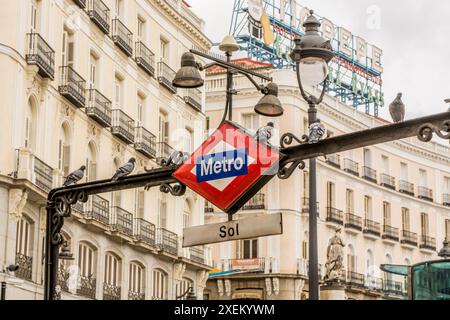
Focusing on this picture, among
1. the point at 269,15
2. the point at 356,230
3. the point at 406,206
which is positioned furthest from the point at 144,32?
the point at 406,206

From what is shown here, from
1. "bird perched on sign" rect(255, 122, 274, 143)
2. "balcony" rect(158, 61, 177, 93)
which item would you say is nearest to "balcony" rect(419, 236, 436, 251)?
"balcony" rect(158, 61, 177, 93)

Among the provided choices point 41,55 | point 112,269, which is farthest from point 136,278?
point 41,55

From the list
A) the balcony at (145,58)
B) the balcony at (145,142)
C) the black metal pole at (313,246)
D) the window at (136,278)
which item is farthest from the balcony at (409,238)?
the black metal pole at (313,246)

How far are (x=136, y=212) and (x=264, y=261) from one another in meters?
15.6

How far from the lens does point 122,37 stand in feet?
128

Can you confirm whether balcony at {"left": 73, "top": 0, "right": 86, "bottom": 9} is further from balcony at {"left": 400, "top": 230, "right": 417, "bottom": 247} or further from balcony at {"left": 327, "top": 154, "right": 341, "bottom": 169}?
balcony at {"left": 400, "top": 230, "right": 417, "bottom": 247}

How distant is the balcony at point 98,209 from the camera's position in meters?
35.1

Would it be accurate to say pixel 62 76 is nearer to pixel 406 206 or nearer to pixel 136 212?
pixel 136 212

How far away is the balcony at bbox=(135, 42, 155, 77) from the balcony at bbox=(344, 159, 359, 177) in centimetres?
2107

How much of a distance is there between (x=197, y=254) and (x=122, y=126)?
A: 8.71 m

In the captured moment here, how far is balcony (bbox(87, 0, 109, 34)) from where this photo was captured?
3603cm

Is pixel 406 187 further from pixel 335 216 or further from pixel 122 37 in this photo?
pixel 122 37

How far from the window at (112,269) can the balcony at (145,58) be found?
7508 millimetres

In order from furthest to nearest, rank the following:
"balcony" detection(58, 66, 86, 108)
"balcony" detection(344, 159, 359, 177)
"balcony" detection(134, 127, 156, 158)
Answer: "balcony" detection(344, 159, 359, 177) → "balcony" detection(134, 127, 156, 158) → "balcony" detection(58, 66, 86, 108)
